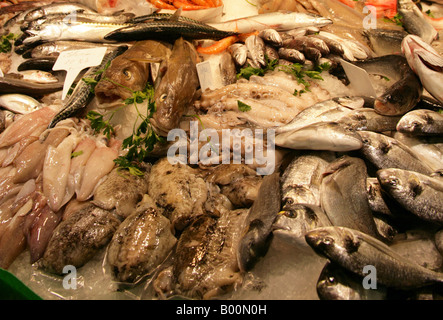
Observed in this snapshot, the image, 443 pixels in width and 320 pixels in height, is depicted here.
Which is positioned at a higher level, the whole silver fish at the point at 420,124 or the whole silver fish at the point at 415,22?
the whole silver fish at the point at 415,22

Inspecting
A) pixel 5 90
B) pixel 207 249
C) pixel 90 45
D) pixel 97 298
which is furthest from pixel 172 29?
pixel 97 298

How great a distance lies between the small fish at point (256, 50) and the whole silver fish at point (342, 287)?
7.79 feet

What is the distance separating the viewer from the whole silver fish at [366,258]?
1.46 meters

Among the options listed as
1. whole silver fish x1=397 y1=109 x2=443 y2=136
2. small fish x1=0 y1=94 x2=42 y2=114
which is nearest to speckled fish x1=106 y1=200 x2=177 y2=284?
whole silver fish x1=397 y1=109 x2=443 y2=136

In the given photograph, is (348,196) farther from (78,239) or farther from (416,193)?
(78,239)

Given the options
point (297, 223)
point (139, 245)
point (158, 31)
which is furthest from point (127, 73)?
point (297, 223)

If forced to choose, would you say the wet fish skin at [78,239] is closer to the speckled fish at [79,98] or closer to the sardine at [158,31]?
the speckled fish at [79,98]

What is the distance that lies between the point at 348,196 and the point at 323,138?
1.57 feet

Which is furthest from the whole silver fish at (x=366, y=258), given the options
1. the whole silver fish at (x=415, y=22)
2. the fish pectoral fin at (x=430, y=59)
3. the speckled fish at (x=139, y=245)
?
the whole silver fish at (x=415, y=22)

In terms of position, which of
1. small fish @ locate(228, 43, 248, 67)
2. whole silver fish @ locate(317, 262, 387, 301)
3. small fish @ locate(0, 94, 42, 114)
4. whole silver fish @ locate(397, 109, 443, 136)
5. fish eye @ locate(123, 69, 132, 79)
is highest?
small fish @ locate(228, 43, 248, 67)

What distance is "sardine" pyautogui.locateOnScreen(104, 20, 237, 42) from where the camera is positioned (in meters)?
3.31

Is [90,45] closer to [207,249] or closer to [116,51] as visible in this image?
[116,51]

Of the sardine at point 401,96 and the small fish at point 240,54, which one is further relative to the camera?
the small fish at point 240,54

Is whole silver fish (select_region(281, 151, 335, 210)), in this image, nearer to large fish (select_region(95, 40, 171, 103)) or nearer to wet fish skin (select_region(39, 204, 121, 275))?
wet fish skin (select_region(39, 204, 121, 275))
